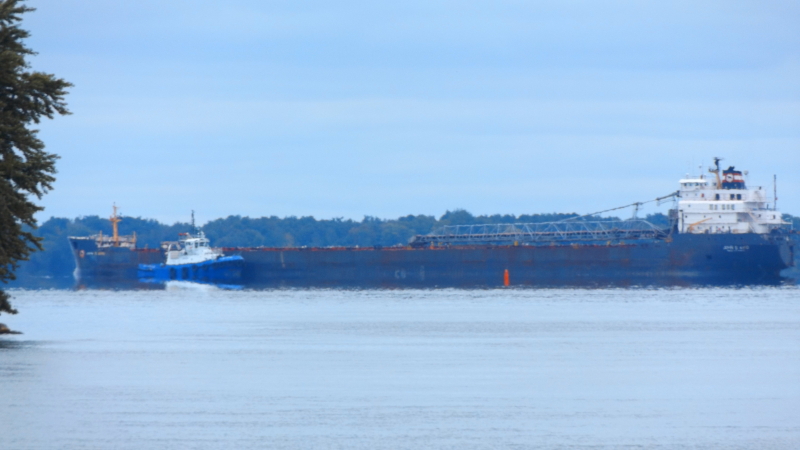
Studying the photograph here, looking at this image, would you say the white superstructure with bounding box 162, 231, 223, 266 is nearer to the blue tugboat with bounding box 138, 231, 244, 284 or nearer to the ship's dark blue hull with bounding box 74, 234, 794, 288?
the blue tugboat with bounding box 138, 231, 244, 284

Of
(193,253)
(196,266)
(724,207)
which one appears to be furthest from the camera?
(193,253)

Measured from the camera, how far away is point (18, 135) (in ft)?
101

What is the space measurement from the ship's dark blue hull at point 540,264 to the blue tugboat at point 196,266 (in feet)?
4.04

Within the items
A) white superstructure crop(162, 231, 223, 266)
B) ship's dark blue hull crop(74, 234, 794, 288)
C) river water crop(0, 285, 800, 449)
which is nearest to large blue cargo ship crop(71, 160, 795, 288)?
ship's dark blue hull crop(74, 234, 794, 288)

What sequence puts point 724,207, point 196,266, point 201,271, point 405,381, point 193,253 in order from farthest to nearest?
point 193,253
point 196,266
point 201,271
point 724,207
point 405,381

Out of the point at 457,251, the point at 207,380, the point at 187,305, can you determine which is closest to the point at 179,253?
the point at 457,251

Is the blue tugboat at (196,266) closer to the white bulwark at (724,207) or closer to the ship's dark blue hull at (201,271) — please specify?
the ship's dark blue hull at (201,271)

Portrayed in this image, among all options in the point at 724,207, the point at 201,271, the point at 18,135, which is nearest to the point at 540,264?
the point at 724,207

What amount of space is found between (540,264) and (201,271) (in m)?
28.7

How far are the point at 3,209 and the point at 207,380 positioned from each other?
882cm

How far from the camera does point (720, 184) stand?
272 ft

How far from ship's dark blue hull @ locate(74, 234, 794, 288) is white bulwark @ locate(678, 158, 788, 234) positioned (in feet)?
7.48

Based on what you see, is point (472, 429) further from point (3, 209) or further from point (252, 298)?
point (252, 298)

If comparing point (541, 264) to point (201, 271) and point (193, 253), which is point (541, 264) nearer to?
point (201, 271)
